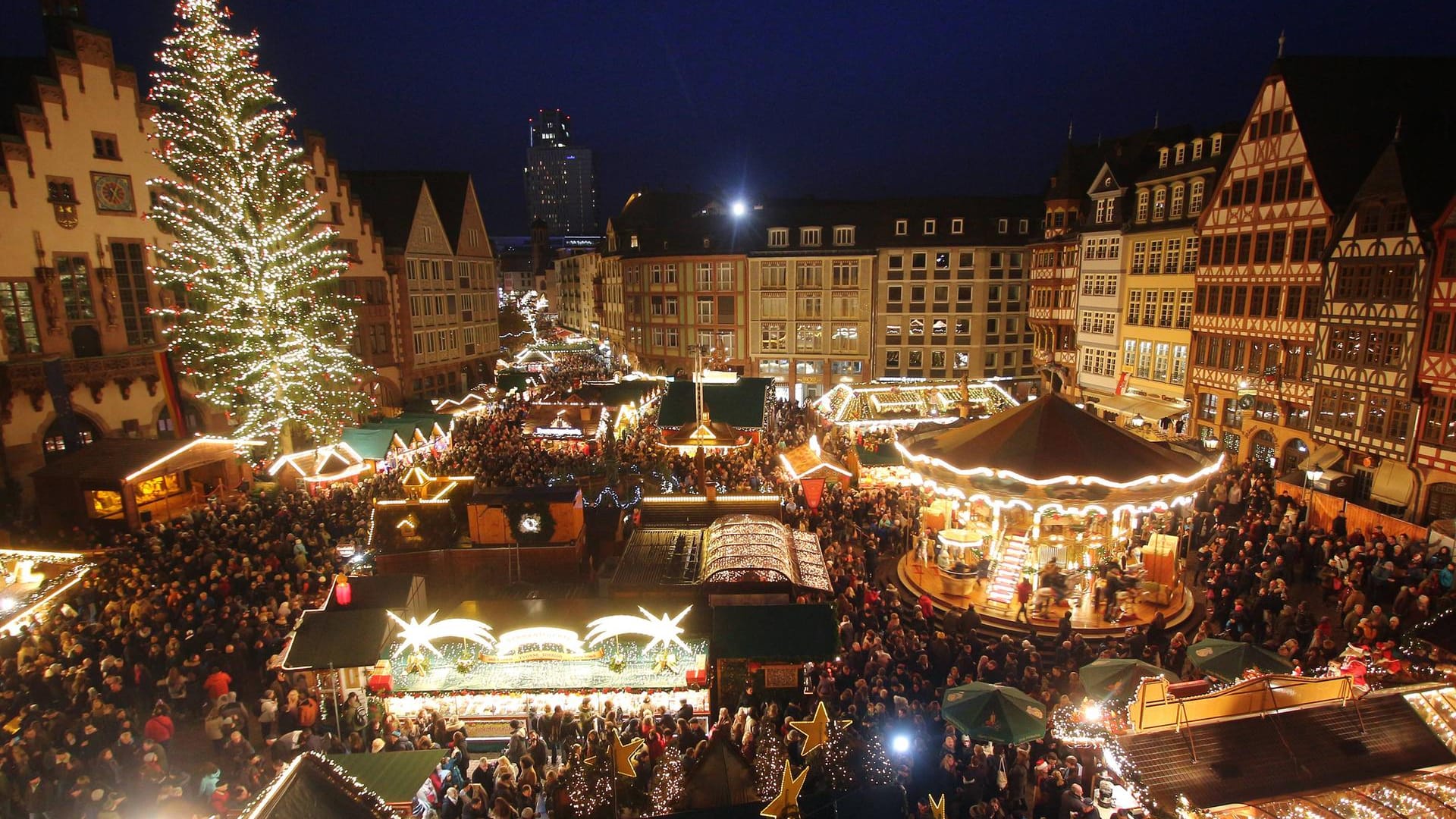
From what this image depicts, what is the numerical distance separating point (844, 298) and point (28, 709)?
38539mm

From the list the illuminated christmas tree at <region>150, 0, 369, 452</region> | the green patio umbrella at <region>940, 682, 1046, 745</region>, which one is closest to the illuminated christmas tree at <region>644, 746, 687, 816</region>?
the green patio umbrella at <region>940, 682, 1046, 745</region>

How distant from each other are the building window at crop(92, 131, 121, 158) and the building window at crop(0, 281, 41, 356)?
487 centimetres

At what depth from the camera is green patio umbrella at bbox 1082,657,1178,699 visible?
10141 millimetres

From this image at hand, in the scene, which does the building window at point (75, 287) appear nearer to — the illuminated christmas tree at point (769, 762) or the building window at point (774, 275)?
the illuminated christmas tree at point (769, 762)

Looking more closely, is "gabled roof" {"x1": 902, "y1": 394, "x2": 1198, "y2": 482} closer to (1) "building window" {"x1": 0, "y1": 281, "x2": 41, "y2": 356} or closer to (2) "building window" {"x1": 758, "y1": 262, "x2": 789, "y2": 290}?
(1) "building window" {"x1": 0, "y1": 281, "x2": 41, "y2": 356}

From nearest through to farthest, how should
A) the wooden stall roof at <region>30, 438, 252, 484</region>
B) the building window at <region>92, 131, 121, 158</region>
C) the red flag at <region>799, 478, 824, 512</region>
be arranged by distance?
the wooden stall roof at <region>30, 438, 252, 484</region> → the red flag at <region>799, 478, 824, 512</region> → the building window at <region>92, 131, 121, 158</region>

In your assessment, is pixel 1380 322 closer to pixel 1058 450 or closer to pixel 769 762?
pixel 1058 450

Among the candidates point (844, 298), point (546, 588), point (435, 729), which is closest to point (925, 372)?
point (844, 298)

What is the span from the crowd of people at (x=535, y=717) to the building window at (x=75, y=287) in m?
8.66

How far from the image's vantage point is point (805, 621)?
11523 mm

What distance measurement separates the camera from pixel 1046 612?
14.9 meters

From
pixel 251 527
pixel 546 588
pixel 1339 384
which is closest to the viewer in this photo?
pixel 546 588

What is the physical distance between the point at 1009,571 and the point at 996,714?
239 inches

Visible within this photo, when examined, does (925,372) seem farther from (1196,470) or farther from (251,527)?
(251,527)
